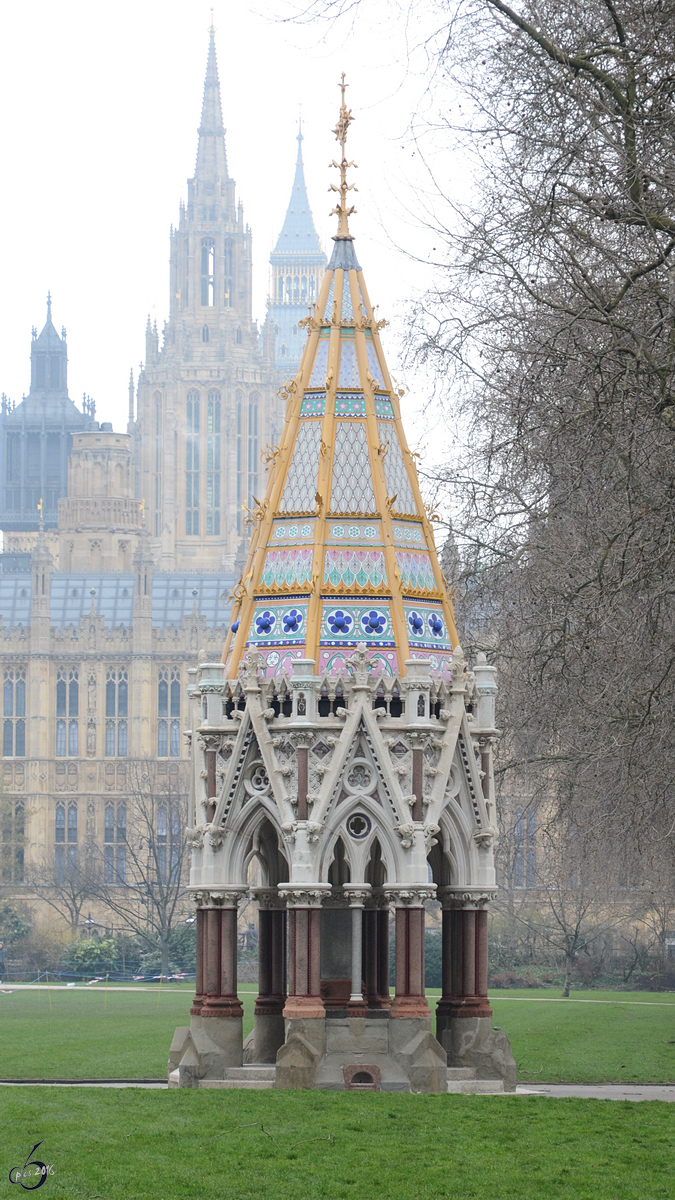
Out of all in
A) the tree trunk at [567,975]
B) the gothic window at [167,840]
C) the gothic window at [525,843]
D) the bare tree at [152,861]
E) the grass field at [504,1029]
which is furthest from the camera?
the gothic window at [167,840]

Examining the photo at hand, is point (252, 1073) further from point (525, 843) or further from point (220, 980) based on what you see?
point (525, 843)

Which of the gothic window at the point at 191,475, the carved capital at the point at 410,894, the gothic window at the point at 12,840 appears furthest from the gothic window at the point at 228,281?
the carved capital at the point at 410,894

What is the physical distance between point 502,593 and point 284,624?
796cm

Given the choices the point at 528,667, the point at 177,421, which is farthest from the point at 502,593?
the point at 177,421

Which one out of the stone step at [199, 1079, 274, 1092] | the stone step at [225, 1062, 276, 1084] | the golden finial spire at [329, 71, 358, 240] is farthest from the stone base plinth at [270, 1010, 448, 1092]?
the golden finial spire at [329, 71, 358, 240]

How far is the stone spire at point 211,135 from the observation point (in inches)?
5881

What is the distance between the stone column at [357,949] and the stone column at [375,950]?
123 centimetres

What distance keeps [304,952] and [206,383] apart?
13469 centimetres

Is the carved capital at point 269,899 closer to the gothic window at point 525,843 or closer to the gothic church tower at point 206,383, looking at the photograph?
the gothic window at point 525,843

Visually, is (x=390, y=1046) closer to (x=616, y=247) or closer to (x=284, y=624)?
(x=284, y=624)

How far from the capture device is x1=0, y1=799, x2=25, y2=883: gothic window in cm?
8850

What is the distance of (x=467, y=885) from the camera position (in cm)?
1559

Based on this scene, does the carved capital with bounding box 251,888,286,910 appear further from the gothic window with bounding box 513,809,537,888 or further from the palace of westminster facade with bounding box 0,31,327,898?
the palace of westminster facade with bounding box 0,31,327,898

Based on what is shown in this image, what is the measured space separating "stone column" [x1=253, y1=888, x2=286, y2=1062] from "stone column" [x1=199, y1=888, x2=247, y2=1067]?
0.86 metres
